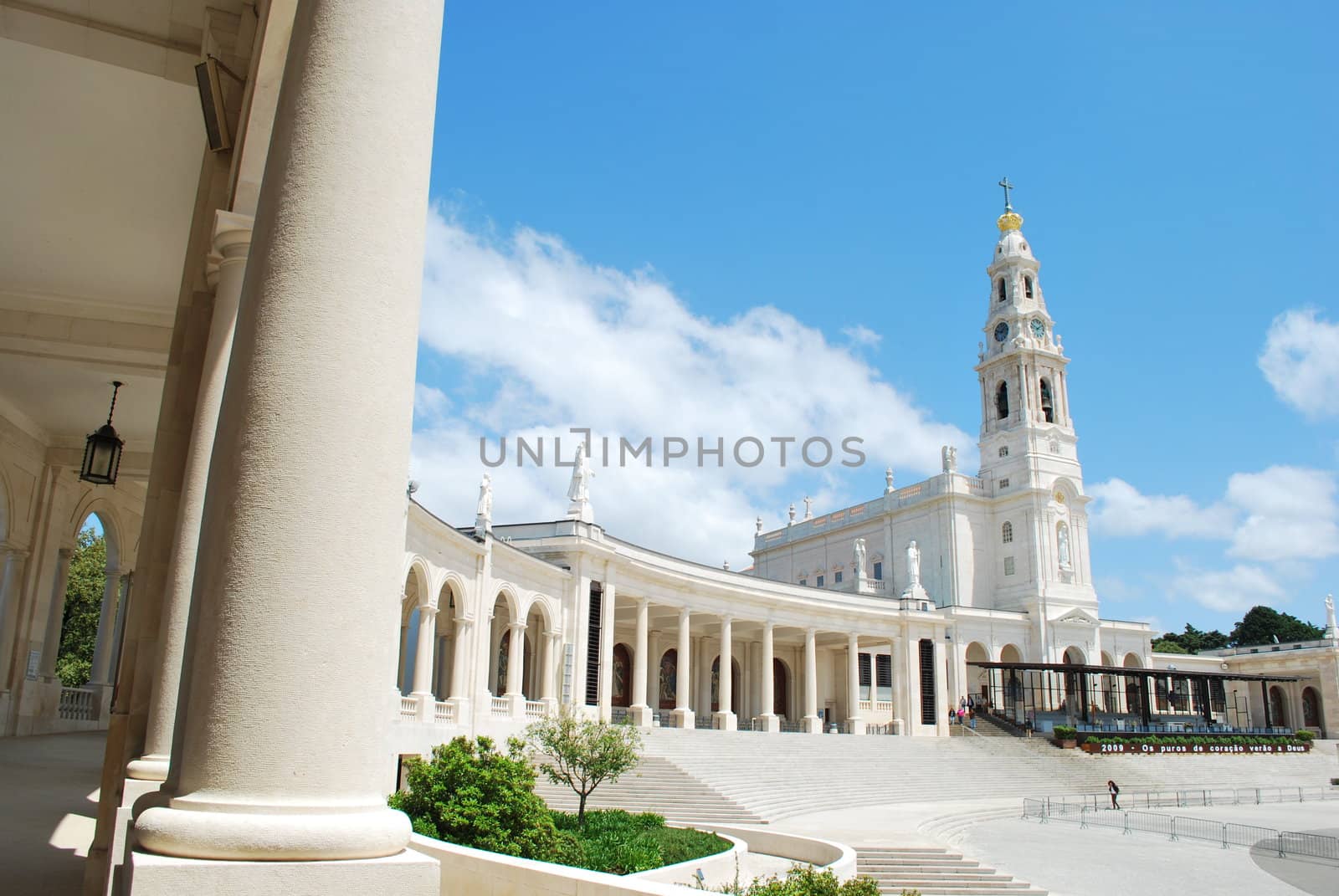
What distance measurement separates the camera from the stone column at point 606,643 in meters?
39.2

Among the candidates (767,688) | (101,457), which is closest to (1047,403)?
(767,688)

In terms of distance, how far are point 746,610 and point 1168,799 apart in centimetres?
2075

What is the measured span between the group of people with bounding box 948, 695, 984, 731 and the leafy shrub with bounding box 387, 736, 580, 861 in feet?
166

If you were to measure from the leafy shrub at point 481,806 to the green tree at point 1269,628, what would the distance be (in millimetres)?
122964

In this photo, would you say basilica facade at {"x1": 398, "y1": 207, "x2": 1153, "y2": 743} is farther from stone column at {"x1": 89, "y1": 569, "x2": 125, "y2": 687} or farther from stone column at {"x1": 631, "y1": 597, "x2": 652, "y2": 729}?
stone column at {"x1": 89, "y1": 569, "x2": 125, "y2": 687}

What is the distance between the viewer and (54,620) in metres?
21.9

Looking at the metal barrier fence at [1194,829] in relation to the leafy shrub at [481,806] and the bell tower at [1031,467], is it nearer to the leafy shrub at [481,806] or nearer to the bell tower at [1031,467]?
the leafy shrub at [481,806]

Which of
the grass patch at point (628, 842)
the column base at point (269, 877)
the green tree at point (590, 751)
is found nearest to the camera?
the column base at point (269, 877)

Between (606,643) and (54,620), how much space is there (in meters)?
21.8

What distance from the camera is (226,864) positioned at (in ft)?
10.8

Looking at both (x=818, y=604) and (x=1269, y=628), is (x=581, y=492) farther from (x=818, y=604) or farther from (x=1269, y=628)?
(x=1269, y=628)

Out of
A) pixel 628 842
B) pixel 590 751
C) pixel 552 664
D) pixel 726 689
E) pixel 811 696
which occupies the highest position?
pixel 552 664

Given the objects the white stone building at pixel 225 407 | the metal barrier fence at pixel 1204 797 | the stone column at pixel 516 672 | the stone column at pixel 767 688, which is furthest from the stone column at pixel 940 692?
the white stone building at pixel 225 407

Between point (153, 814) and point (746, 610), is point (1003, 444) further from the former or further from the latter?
point (153, 814)
